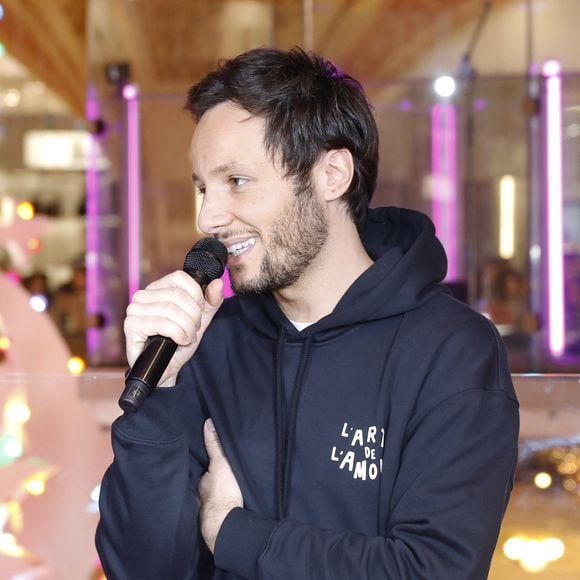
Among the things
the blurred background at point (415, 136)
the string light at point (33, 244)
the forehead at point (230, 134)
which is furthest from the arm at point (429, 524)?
the string light at point (33, 244)

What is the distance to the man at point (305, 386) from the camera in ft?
4.13

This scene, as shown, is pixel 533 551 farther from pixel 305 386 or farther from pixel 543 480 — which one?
pixel 305 386

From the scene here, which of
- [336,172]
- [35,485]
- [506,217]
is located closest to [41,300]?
[506,217]

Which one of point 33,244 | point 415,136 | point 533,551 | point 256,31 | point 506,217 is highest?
point 256,31

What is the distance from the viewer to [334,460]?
137 cm

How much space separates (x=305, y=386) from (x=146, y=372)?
0.33 meters

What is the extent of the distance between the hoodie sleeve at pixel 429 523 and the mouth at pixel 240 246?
36 cm

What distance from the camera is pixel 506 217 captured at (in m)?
4.84

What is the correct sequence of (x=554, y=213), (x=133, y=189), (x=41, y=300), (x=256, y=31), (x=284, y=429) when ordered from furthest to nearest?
(x=41, y=300)
(x=256, y=31)
(x=133, y=189)
(x=554, y=213)
(x=284, y=429)

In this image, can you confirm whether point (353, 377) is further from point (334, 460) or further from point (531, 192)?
point (531, 192)

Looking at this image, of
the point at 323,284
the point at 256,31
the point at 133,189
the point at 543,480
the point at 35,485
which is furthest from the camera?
the point at 256,31

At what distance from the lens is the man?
1259 millimetres

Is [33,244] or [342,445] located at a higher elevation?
[33,244]

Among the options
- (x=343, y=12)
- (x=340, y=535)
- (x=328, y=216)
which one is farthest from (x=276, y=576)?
(x=343, y=12)
